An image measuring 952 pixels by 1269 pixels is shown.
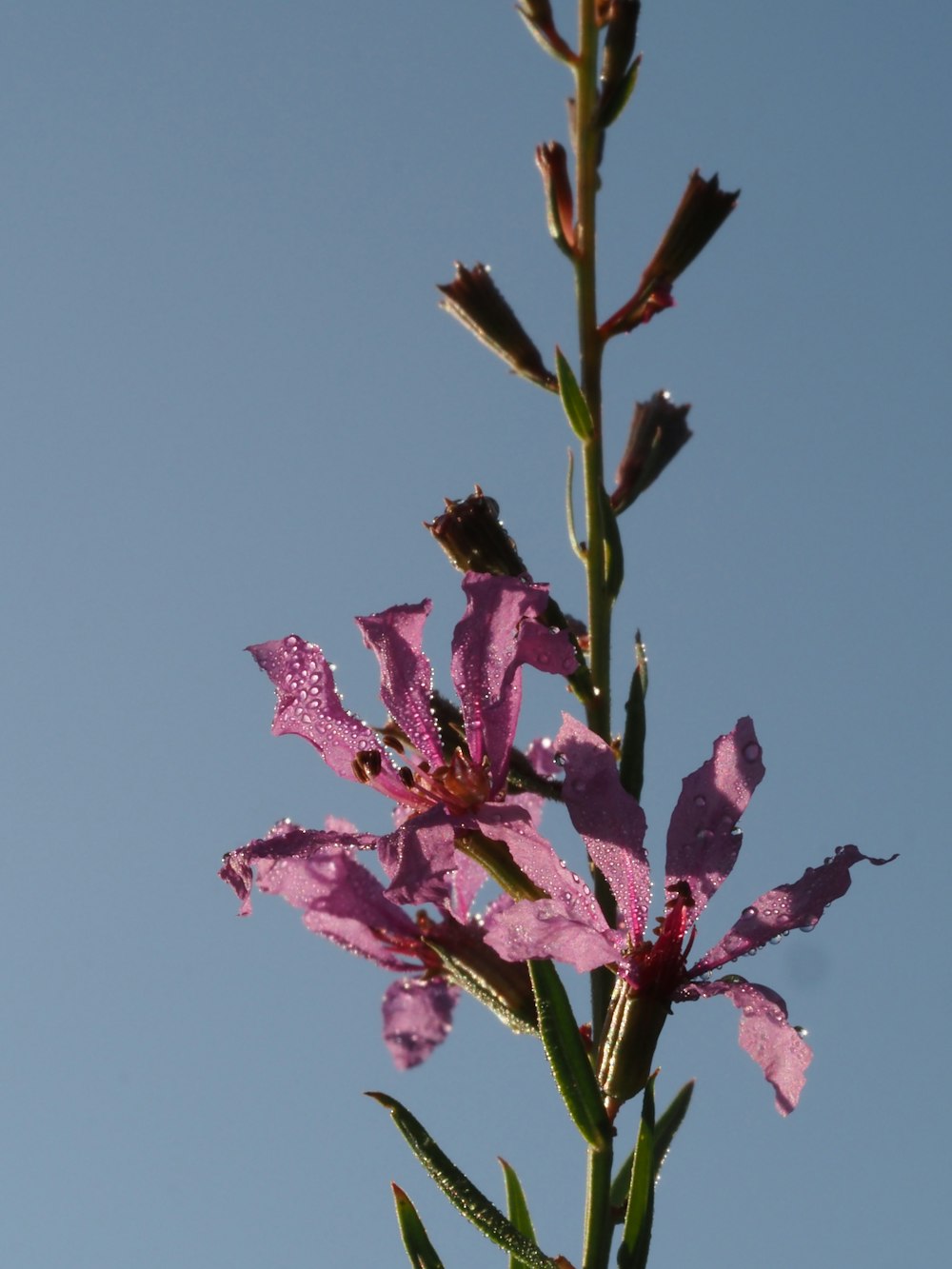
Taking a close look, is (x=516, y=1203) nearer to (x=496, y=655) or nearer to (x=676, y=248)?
(x=496, y=655)

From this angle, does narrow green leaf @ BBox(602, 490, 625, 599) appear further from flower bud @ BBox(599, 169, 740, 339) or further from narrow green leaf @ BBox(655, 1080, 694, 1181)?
narrow green leaf @ BBox(655, 1080, 694, 1181)

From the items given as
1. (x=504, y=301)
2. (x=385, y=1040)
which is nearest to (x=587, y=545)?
(x=504, y=301)

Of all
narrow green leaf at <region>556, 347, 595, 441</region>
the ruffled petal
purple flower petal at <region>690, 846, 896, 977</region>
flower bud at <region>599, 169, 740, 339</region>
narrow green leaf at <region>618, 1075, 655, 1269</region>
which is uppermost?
flower bud at <region>599, 169, 740, 339</region>

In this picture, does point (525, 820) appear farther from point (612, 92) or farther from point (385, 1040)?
point (612, 92)

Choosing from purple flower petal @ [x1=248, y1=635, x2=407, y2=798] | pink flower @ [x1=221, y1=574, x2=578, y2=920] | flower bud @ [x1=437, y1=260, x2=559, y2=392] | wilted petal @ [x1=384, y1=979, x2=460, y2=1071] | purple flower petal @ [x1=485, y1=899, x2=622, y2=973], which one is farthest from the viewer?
wilted petal @ [x1=384, y1=979, x2=460, y2=1071]

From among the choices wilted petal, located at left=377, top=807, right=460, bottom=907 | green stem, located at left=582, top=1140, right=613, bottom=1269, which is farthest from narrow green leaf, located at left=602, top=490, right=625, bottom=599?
green stem, located at left=582, top=1140, right=613, bottom=1269

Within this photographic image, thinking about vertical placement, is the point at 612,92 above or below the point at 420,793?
above

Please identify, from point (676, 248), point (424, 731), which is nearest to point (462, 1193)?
point (424, 731)
